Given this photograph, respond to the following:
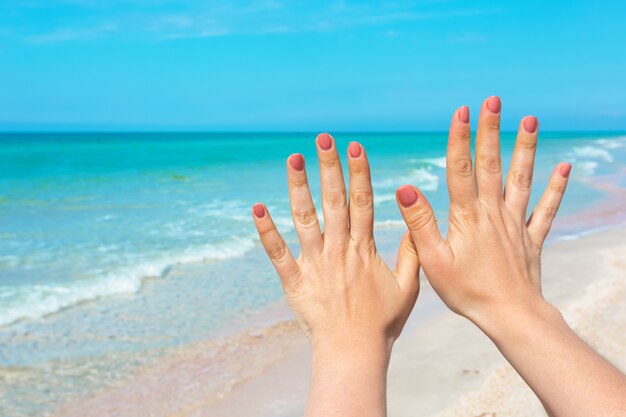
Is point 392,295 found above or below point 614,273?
above

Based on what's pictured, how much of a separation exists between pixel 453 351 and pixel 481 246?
5.69ft

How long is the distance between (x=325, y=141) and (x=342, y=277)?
53cm

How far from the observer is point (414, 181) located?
17469 millimetres

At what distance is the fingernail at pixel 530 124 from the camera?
99.0 inches

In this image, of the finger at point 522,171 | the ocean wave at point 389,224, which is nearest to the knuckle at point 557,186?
the finger at point 522,171

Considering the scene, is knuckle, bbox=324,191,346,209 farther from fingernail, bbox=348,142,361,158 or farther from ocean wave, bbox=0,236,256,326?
ocean wave, bbox=0,236,256,326

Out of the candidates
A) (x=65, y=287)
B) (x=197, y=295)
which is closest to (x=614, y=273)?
(x=197, y=295)

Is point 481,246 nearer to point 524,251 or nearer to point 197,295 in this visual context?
point 524,251

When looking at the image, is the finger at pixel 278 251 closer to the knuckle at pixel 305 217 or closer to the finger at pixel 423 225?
the knuckle at pixel 305 217

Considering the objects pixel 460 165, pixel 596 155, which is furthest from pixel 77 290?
pixel 596 155

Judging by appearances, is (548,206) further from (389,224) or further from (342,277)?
(389,224)

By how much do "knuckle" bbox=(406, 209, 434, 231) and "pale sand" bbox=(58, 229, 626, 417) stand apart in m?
1.18

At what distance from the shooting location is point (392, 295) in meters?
2.43

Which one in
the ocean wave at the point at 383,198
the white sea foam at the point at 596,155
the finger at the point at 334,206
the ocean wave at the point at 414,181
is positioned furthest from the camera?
the white sea foam at the point at 596,155
